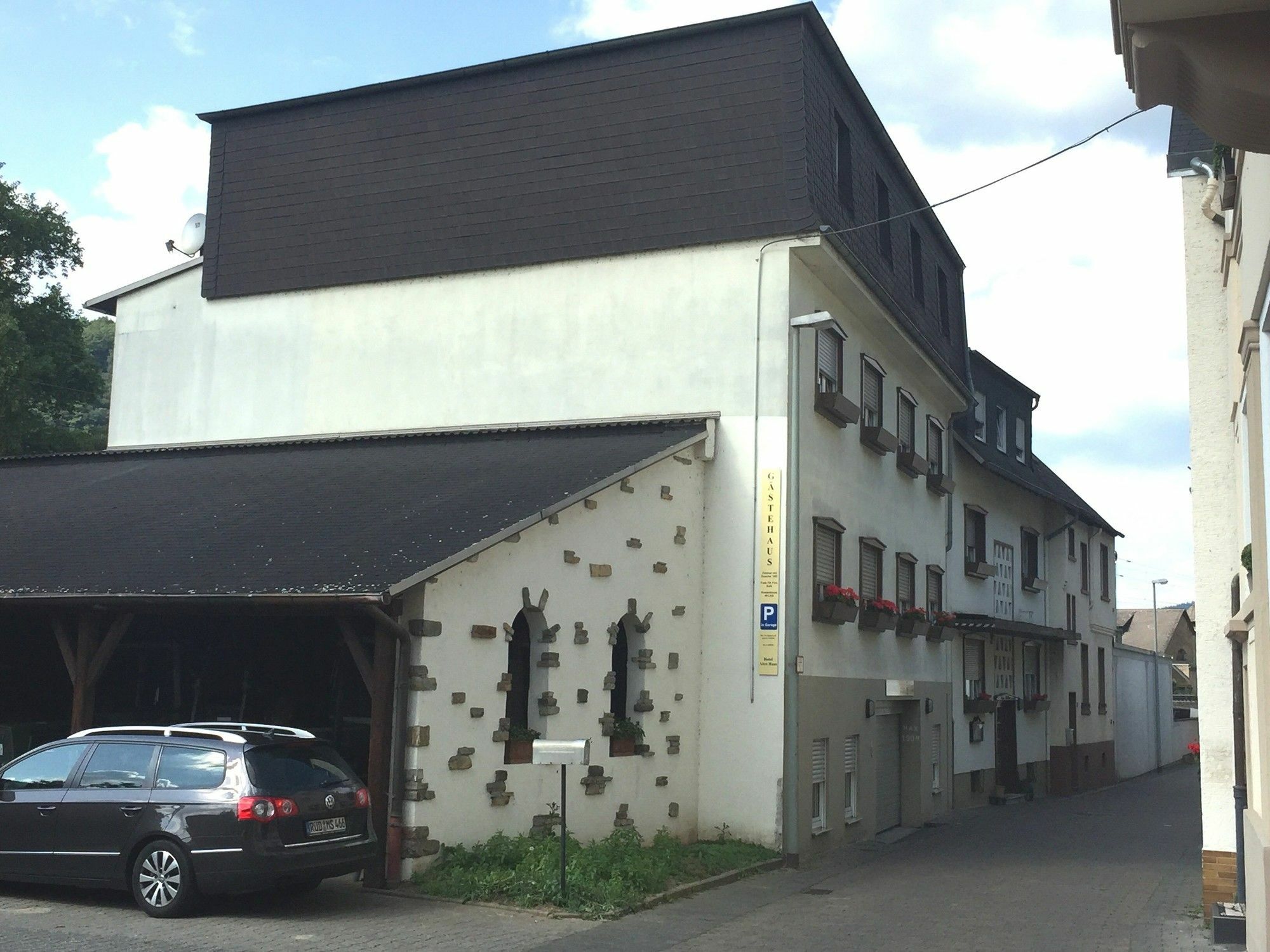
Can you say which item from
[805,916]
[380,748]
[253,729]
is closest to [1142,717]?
[805,916]

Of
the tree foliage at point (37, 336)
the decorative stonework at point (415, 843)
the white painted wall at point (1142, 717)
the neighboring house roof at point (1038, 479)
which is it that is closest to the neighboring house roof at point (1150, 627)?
the white painted wall at point (1142, 717)

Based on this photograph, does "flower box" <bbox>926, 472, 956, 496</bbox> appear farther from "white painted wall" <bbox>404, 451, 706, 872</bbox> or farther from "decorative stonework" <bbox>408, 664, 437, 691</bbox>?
"decorative stonework" <bbox>408, 664, 437, 691</bbox>

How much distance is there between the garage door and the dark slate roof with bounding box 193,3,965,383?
6891 millimetres

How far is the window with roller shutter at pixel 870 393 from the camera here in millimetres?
22438

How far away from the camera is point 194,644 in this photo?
17.2 m

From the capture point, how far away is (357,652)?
42.9 ft

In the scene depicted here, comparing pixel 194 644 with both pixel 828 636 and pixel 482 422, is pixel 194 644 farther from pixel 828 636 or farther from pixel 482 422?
pixel 828 636

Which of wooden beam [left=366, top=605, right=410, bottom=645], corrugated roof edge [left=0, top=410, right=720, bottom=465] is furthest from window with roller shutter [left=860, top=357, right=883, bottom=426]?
wooden beam [left=366, top=605, right=410, bottom=645]

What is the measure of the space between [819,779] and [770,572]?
133 inches

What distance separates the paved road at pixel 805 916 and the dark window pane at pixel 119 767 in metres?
1.06

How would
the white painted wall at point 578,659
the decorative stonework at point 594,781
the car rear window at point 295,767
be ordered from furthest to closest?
the decorative stonework at point 594,781 < the white painted wall at point 578,659 < the car rear window at point 295,767

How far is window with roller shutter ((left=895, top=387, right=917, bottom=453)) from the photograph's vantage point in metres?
24.8

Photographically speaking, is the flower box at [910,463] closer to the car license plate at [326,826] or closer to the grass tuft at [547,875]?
the grass tuft at [547,875]

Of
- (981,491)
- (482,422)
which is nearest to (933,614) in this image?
(981,491)
